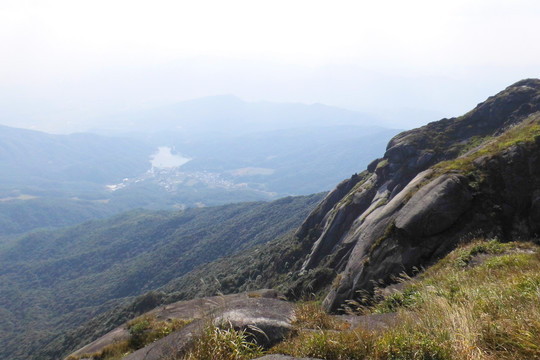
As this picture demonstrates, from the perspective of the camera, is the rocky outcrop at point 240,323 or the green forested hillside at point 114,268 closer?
the rocky outcrop at point 240,323

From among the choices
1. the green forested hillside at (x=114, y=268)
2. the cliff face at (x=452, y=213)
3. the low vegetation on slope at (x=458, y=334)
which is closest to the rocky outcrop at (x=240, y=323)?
the low vegetation on slope at (x=458, y=334)

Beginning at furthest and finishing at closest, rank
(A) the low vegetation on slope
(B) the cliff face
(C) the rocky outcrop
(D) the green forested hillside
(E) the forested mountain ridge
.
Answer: (D) the green forested hillside → (B) the cliff face → (C) the rocky outcrop → (E) the forested mountain ridge → (A) the low vegetation on slope

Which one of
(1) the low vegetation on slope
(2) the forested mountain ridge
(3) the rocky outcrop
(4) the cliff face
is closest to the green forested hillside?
(2) the forested mountain ridge

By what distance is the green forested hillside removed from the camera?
114 meters

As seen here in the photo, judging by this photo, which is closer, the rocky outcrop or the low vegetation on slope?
the low vegetation on slope

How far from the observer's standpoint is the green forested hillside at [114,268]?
11356 centimetres

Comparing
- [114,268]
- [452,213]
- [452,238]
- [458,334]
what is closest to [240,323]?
[458,334]

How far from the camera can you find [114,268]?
6388 inches

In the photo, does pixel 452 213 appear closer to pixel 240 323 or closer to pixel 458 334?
pixel 458 334

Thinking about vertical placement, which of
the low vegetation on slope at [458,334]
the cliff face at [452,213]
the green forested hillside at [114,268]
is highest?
the low vegetation on slope at [458,334]

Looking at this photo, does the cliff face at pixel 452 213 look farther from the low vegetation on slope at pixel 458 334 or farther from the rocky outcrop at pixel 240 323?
the low vegetation on slope at pixel 458 334

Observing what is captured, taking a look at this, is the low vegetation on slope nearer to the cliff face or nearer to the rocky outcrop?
the rocky outcrop

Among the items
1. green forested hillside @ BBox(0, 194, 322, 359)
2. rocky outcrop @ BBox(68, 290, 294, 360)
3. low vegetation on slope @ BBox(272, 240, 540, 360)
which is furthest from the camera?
green forested hillside @ BBox(0, 194, 322, 359)

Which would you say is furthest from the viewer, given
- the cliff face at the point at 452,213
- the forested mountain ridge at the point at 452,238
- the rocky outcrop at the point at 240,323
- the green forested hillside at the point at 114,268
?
the green forested hillside at the point at 114,268
